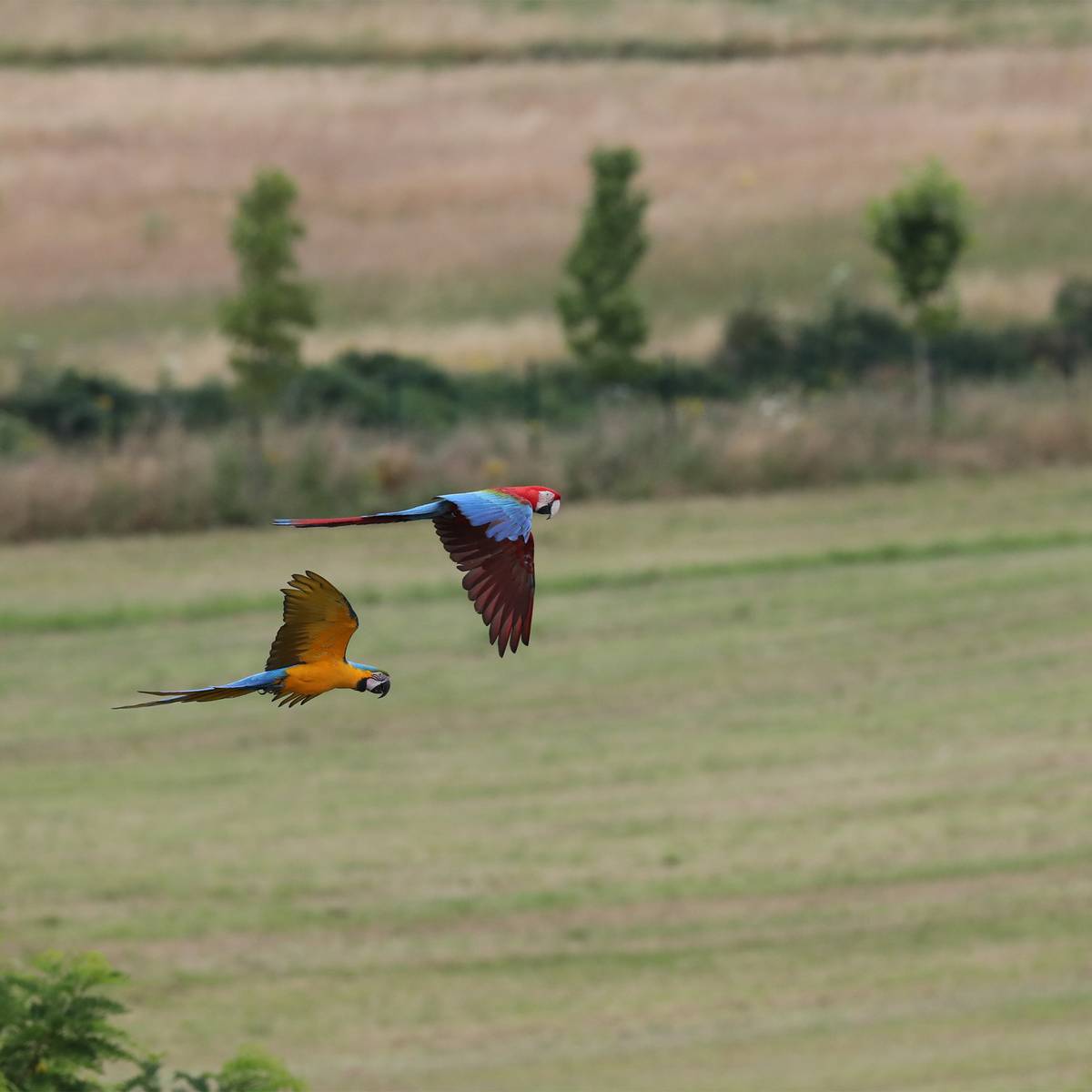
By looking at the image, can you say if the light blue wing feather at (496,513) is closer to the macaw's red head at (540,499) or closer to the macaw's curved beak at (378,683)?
the macaw's red head at (540,499)

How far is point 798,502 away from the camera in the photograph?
34125mm

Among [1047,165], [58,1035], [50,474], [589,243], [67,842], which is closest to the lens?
[58,1035]

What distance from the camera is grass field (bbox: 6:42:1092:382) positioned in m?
50.2

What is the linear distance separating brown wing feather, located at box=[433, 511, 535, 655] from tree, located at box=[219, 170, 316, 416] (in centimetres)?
2719

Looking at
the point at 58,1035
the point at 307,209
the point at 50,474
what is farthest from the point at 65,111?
the point at 58,1035

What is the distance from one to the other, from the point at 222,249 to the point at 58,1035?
4598 cm

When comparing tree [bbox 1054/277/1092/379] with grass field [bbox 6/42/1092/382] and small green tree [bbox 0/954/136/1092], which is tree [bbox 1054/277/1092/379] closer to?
grass field [bbox 6/42/1092/382]

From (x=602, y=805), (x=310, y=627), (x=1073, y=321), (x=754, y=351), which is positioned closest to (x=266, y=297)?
(x=602, y=805)

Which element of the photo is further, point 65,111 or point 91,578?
point 65,111

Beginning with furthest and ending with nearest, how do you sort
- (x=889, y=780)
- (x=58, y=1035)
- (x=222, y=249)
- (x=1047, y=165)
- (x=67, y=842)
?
1. (x=1047, y=165)
2. (x=222, y=249)
3. (x=889, y=780)
4. (x=67, y=842)
5. (x=58, y=1035)

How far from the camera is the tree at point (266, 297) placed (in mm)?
32188

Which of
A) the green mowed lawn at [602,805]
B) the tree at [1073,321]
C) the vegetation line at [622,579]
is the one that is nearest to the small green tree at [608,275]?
the green mowed lawn at [602,805]

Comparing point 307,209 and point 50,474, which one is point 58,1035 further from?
point 307,209

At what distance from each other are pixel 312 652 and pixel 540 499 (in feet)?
1.84
